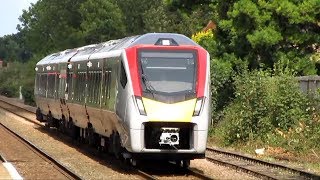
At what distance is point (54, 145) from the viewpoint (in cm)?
2508

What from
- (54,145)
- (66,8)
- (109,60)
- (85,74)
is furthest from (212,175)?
(66,8)

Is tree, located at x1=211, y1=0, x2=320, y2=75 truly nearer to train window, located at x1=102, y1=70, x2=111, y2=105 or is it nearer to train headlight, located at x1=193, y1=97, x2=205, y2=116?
train window, located at x1=102, y1=70, x2=111, y2=105

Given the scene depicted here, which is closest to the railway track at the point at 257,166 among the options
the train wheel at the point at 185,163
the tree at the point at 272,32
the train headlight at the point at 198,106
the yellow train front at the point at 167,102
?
the train wheel at the point at 185,163

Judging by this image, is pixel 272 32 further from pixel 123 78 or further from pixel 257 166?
pixel 123 78

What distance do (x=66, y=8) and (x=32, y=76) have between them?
8.27 m

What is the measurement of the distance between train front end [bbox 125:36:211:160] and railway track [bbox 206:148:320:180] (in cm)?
159

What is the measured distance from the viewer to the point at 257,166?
17859 millimetres

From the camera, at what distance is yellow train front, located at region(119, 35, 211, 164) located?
15.5 metres

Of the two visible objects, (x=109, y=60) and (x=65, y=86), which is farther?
(x=65, y=86)

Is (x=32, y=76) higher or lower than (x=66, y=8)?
lower

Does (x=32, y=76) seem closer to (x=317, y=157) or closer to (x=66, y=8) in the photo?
(x=66, y=8)

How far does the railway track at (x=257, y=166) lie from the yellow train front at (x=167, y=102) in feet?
5.18

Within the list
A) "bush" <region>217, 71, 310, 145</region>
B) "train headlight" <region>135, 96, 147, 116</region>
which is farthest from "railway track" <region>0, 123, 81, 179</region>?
"bush" <region>217, 71, 310, 145</region>

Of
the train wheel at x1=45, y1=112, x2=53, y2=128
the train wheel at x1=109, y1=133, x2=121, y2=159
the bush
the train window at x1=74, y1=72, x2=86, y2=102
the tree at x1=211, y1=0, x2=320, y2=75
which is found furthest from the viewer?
the train wheel at x1=45, y1=112, x2=53, y2=128
